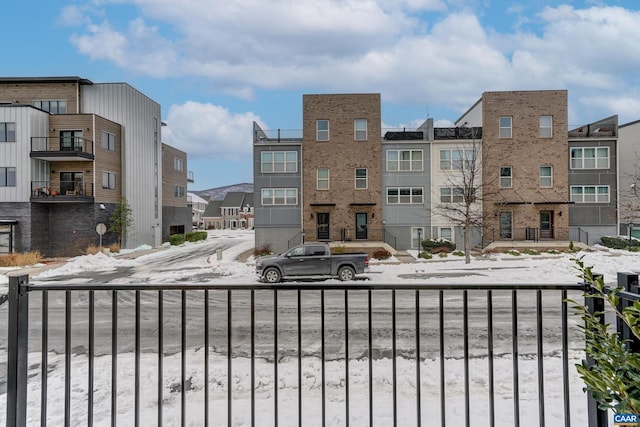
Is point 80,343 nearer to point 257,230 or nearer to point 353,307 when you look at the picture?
point 353,307

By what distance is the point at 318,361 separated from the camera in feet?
17.3

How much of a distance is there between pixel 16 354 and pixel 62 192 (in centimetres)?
2832

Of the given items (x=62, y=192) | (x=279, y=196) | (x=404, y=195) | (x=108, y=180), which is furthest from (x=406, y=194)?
(x=62, y=192)

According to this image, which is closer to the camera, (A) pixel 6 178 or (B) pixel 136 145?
(A) pixel 6 178

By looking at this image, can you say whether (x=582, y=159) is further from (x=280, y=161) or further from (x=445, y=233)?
(x=280, y=161)

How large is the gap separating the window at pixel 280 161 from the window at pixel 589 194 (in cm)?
1988

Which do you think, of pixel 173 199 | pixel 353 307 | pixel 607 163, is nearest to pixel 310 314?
pixel 353 307

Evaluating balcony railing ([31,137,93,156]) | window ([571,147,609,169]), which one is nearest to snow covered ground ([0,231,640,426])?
balcony railing ([31,137,93,156])

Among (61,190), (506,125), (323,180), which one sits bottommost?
(61,190)

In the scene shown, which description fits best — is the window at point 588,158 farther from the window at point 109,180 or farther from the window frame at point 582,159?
the window at point 109,180

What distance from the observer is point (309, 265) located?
14047 millimetres

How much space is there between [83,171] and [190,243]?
12.5 metres

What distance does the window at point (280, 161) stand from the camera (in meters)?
25.4

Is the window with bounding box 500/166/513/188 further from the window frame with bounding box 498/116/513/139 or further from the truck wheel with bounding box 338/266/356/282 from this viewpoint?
the truck wheel with bounding box 338/266/356/282
